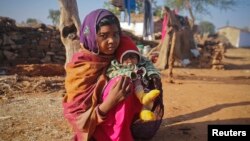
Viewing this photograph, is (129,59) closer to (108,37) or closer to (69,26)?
(108,37)

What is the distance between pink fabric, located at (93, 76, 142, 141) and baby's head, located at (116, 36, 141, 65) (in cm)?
23

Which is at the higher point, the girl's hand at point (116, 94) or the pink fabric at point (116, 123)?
the girl's hand at point (116, 94)

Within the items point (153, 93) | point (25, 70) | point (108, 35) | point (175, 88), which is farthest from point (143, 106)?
point (25, 70)

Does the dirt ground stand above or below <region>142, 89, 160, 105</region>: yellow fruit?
below

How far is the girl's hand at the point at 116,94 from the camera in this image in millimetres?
2191

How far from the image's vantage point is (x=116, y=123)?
7.46 ft

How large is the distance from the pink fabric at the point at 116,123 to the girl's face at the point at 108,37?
0.29 metres

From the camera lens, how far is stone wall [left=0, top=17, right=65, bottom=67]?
409 inches

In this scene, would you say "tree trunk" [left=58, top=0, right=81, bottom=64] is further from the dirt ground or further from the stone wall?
the stone wall

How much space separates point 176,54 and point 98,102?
9771mm

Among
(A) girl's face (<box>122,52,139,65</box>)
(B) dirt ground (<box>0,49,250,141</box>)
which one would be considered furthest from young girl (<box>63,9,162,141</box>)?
(B) dirt ground (<box>0,49,250,141</box>)

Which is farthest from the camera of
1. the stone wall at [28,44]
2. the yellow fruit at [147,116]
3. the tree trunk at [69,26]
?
the stone wall at [28,44]

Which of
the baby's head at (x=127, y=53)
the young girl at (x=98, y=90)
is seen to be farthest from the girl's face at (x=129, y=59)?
the young girl at (x=98, y=90)

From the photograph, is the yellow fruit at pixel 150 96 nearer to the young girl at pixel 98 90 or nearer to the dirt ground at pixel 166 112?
the young girl at pixel 98 90
